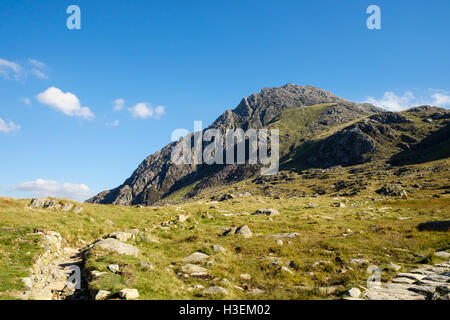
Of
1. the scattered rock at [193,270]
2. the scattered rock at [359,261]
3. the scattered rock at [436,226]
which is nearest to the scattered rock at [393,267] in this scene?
the scattered rock at [359,261]

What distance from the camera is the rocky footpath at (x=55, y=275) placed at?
11111 millimetres

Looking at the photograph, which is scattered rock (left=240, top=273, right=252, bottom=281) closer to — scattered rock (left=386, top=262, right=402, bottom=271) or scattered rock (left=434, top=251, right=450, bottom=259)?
scattered rock (left=386, top=262, right=402, bottom=271)

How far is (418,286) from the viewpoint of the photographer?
34.3ft

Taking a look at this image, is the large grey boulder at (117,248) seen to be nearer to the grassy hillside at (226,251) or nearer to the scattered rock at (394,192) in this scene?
the grassy hillside at (226,251)

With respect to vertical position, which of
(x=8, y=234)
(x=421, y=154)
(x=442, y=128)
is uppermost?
(x=442, y=128)

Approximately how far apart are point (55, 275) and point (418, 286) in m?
17.9

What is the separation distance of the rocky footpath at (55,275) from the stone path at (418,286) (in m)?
12.7

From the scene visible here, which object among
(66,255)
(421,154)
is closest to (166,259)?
(66,255)

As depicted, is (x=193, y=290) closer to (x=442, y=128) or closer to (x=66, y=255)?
(x=66, y=255)

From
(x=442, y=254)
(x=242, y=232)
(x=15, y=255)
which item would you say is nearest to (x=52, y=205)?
(x=15, y=255)

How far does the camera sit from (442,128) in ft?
566

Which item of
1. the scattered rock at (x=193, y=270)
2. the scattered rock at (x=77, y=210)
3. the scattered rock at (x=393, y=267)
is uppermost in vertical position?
the scattered rock at (x=77, y=210)

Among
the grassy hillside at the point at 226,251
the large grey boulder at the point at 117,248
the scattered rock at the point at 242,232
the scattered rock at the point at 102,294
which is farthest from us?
the scattered rock at the point at 242,232

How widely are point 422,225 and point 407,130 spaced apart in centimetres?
20369
